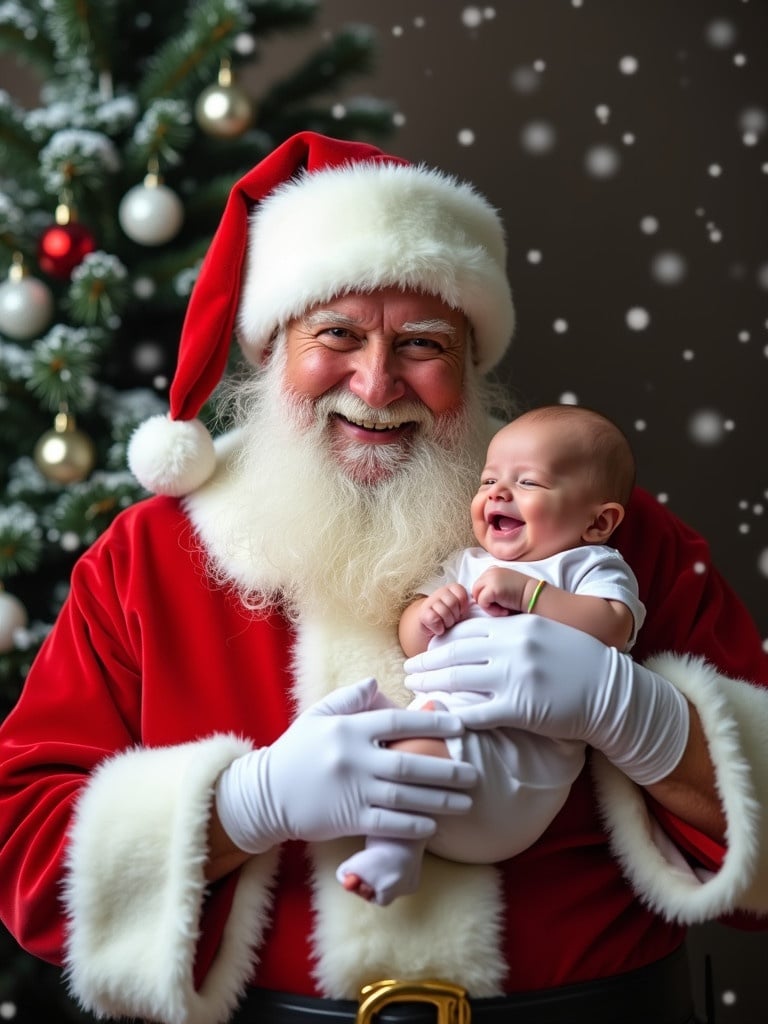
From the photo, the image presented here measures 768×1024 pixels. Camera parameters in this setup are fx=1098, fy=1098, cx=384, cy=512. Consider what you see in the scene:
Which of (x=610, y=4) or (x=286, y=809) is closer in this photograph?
(x=286, y=809)

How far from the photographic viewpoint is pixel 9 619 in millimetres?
2318

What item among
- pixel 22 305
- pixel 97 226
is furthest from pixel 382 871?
pixel 97 226

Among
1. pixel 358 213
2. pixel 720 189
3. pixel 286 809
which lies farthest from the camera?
pixel 720 189

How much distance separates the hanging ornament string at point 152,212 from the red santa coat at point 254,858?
30.2 inches

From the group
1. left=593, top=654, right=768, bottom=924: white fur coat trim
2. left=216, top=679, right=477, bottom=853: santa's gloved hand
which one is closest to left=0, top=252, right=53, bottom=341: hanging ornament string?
left=216, top=679, right=477, bottom=853: santa's gloved hand

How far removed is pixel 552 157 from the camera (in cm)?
312

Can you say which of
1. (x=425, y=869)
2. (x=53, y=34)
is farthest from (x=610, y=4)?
(x=425, y=869)

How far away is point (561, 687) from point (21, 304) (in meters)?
1.50

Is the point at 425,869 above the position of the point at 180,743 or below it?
below

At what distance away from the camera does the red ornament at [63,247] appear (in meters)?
2.35

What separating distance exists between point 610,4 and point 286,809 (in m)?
2.53

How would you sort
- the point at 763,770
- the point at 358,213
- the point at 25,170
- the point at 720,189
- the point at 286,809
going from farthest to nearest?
the point at 720,189, the point at 25,170, the point at 358,213, the point at 763,770, the point at 286,809

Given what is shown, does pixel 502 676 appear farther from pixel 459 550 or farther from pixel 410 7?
pixel 410 7

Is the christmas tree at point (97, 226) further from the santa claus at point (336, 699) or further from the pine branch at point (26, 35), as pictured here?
the santa claus at point (336, 699)
